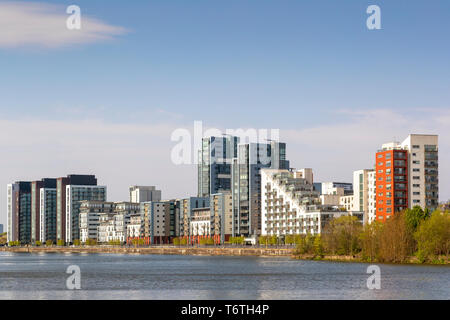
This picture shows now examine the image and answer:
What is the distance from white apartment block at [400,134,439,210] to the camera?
190 m

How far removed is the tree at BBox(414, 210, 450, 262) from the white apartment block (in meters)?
60.9

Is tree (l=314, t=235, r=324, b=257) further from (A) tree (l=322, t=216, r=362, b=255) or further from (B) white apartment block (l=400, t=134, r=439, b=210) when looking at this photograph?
(B) white apartment block (l=400, t=134, r=439, b=210)

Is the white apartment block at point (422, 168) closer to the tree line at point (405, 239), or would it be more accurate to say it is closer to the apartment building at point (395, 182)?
the apartment building at point (395, 182)

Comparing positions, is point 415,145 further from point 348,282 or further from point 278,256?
point 348,282

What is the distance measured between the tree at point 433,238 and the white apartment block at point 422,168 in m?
60.9

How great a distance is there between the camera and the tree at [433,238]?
126m

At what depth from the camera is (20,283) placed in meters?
94.0

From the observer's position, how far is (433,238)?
126 m

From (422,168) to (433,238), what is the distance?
65532 millimetres

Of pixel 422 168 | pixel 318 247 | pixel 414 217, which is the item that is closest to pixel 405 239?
pixel 414 217

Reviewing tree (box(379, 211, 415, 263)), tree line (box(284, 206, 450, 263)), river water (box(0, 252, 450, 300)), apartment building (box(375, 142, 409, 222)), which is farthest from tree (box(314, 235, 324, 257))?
river water (box(0, 252, 450, 300))

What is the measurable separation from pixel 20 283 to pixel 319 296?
122ft

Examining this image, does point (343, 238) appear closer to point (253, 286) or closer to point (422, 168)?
point (422, 168)
